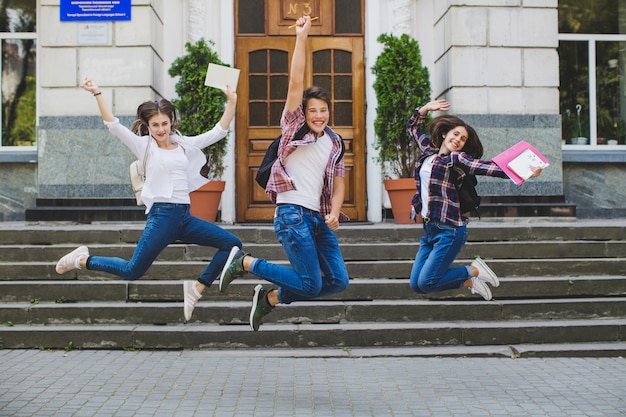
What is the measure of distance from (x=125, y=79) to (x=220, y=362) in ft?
17.4

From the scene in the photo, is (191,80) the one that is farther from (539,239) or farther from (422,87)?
(539,239)

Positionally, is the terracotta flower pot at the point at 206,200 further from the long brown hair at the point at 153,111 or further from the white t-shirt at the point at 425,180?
the white t-shirt at the point at 425,180

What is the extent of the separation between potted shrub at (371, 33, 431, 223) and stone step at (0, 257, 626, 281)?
214 cm

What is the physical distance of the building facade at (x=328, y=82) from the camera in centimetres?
1121

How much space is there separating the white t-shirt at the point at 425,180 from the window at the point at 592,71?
6.95 m

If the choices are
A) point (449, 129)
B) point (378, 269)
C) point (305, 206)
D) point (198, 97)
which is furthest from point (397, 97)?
point (305, 206)

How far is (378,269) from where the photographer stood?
889 centimetres

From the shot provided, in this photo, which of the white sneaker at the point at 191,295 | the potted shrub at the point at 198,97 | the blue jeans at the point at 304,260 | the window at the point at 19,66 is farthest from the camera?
the window at the point at 19,66

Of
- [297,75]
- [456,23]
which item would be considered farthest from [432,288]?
[456,23]

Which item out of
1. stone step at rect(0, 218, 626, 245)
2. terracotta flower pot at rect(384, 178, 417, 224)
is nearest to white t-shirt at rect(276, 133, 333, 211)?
stone step at rect(0, 218, 626, 245)

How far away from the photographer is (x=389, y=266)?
350 inches

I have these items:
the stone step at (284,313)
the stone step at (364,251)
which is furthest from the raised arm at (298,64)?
the stone step at (364,251)

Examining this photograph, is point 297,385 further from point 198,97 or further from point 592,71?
point 592,71

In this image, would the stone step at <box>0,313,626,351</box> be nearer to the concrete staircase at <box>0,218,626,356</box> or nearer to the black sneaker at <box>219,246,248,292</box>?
the concrete staircase at <box>0,218,626,356</box>
